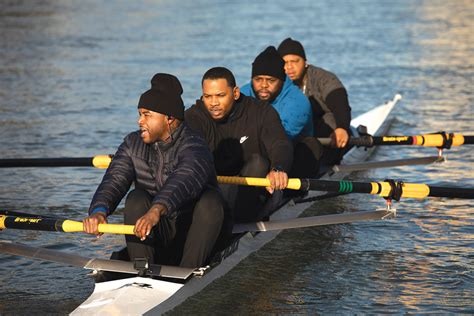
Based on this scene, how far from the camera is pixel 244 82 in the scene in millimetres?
22250

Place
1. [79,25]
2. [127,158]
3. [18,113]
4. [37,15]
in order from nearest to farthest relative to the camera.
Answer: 1. [127,158]
2. [18,113]
3. [79,25]
4. [37,15]

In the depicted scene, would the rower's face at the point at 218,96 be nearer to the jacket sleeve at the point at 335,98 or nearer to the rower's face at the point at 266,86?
the rower's face at the point at 266,86

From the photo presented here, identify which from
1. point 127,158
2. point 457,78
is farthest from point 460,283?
point 457,78

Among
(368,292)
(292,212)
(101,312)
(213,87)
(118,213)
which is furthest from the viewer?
(118,213)

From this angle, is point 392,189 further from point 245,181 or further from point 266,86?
point 266,86

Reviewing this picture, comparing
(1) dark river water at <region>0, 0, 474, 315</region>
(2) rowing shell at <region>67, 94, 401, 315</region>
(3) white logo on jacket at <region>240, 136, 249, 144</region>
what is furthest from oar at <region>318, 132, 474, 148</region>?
(2) rowing shell at <region>67, 94, 401, 315</region>

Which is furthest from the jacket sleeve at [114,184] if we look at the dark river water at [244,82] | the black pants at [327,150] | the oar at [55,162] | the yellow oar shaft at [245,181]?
the black pants at [327,150]

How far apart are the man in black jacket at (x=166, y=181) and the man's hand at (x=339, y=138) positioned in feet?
14.6

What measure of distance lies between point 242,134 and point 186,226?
178 cm

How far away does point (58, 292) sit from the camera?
8570mm

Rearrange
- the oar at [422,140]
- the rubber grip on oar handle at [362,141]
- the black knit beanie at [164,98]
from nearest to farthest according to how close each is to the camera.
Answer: the black knit beanie at [164,98], the oar at [422,140], the rubber grip on oar handle at [362,141]

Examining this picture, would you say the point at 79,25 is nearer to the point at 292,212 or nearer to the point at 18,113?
the point at 18,113

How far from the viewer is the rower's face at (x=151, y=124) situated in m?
7.89

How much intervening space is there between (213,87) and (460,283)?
9.08ft
